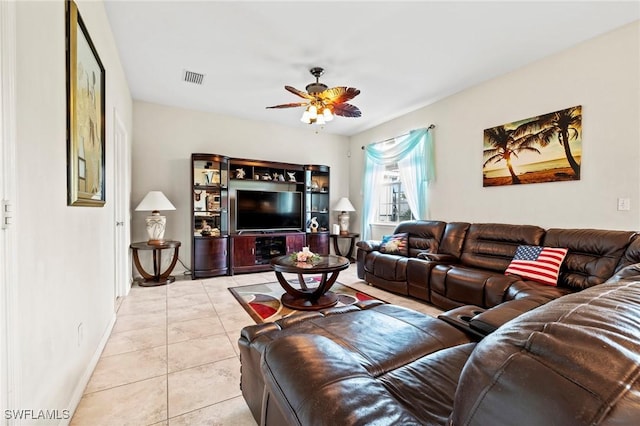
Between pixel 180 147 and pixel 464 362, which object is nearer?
pixel 464 362

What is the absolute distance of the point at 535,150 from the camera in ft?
10.5

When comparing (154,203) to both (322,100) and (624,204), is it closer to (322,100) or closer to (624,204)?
(322,100)

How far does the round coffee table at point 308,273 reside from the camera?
2973 millimetres

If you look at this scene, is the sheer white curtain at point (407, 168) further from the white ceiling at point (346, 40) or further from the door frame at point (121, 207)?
the door frame at point (121, 207)

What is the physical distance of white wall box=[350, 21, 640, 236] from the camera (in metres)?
2.59

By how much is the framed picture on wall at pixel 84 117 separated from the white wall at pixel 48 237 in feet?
0.16

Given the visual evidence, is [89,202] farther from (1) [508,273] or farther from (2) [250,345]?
(1) [508,273]

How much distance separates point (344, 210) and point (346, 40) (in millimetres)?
3436

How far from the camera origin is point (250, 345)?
142cm

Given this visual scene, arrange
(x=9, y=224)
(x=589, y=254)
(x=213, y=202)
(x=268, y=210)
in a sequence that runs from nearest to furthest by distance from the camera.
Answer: (x=9, y=224), (x=589, y=254), (x=213, y=202), (x=268, y=210)

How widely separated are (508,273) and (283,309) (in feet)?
7.55

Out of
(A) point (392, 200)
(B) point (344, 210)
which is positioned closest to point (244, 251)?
(B) point (344, 210)

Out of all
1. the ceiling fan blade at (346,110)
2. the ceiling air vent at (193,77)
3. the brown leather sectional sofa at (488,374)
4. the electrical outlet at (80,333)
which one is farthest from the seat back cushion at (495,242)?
the ceiling air vent at (193,77)

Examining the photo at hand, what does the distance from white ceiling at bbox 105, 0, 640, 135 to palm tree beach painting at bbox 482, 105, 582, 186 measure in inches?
26.8
